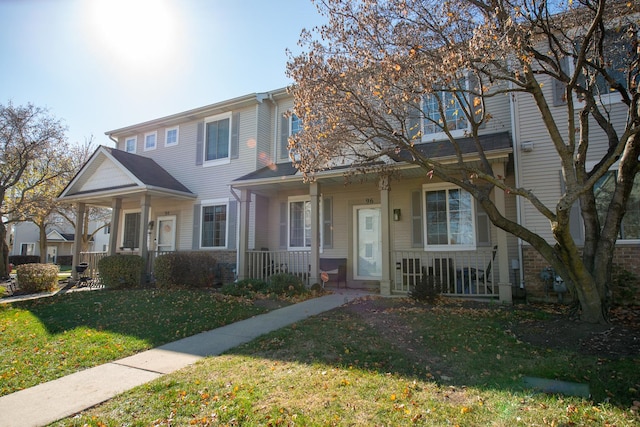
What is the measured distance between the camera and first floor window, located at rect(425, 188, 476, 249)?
960 cm

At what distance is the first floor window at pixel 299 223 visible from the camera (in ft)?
40.0

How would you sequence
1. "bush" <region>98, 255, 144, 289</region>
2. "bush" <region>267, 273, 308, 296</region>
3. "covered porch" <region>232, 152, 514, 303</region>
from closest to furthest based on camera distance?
"covered porch" <region>232, 152, 514, 303</region> < "bush" <region>267, 273, 308, 296</region> < "bush" <region>98, 255, 144, 289</region>

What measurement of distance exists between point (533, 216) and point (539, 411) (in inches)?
254

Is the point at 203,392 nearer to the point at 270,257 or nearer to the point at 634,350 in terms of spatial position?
the point at 634,350

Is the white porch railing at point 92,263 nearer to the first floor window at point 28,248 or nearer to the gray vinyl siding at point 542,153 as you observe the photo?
the gray vinyl siding at point 542,153

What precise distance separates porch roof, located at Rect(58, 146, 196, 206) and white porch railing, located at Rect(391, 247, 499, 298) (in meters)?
8.36

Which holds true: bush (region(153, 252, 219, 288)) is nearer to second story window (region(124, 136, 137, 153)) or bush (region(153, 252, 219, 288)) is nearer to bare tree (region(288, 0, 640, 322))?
bare tree (region(288, 0, 640, 322))

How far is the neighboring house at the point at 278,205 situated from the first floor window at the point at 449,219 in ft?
0.09

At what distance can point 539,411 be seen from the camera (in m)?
3.04

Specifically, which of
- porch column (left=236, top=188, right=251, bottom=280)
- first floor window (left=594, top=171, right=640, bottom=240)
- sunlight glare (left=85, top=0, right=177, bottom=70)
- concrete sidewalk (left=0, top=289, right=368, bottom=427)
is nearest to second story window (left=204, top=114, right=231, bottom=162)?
porch column (left=236, top=188, right=251, bottom=280)

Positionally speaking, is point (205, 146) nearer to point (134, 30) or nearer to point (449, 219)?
point (134, 30)

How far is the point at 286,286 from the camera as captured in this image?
9500 mm

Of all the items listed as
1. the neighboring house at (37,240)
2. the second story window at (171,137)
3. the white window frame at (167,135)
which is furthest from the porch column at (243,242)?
the neighboring house at (37,240)

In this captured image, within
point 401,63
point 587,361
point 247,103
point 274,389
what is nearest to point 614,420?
point 587,361
